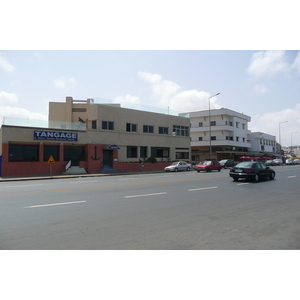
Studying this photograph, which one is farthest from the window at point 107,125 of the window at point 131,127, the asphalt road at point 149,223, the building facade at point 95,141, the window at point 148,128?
the asphalt road at point 149,223

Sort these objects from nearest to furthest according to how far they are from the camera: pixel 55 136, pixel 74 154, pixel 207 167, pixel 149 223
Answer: pixel 149 223 → pixel 55 136 → pixel 74 154 → pixel 207 167

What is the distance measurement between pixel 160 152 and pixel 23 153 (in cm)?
1961

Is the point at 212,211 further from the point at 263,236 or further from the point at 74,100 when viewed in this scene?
the point at 74,100

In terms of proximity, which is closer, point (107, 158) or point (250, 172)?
point (250, 172)

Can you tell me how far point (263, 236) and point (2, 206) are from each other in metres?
8.78

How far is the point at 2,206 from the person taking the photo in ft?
31.6

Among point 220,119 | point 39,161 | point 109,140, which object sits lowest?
point 39,161

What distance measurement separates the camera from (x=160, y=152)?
40.6m

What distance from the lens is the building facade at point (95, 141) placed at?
90.2 ft

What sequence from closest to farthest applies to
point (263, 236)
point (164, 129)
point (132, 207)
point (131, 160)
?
point (263, 236), point (132, 207), point (131, 160), point (164, 129)

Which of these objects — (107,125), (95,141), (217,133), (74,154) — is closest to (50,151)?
(74,154)

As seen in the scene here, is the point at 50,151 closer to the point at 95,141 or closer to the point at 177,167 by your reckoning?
the point at 95,141

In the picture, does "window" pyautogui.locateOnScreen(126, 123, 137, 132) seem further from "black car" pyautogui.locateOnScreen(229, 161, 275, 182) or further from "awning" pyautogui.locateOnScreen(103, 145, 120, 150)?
"black car" pyautogui.locateOnScreen(229, 161, 275, 182)

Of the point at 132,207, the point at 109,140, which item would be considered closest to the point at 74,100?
the point at 109,140
